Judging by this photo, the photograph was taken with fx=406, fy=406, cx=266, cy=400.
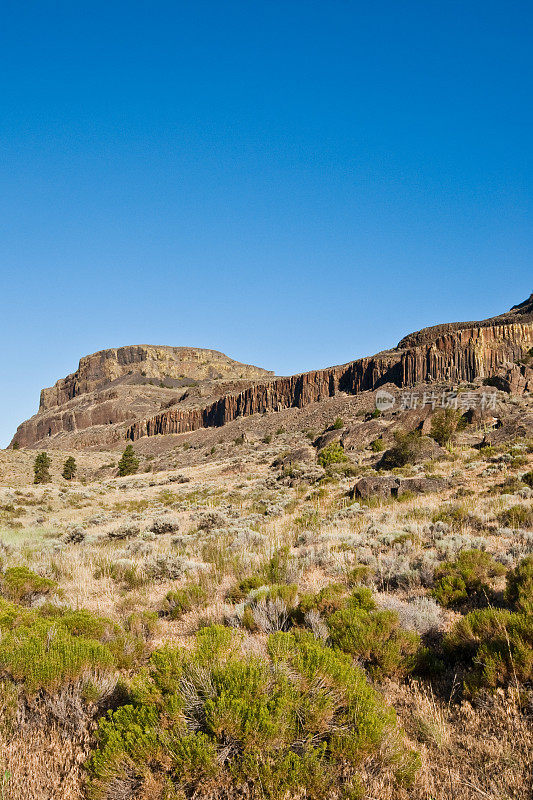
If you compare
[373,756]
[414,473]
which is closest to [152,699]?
[373,756]

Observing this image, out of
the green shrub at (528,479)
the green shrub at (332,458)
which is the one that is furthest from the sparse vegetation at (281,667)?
the green shrub at (332,458)

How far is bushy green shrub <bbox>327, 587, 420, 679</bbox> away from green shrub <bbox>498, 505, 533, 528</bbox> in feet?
16.1

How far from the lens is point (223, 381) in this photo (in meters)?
110

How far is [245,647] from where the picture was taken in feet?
11.9

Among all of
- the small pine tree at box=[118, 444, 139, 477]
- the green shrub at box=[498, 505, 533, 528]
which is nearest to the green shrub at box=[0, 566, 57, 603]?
the green shrub at box=[498, 505, 533, 528]

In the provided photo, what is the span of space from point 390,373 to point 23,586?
57080 mm

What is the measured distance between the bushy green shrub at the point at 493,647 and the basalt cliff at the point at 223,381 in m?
36.0

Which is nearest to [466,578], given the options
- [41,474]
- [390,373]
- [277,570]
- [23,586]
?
[277,570]

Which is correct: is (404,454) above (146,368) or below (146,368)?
below

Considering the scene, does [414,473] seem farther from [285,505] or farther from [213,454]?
[213,454]

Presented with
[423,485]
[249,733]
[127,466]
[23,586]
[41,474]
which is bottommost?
[127,466]

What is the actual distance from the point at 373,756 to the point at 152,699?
1414 mm

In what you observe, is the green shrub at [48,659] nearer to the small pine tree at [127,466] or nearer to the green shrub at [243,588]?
the green shrub at [243,588]

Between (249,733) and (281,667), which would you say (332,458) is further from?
(249,733)
